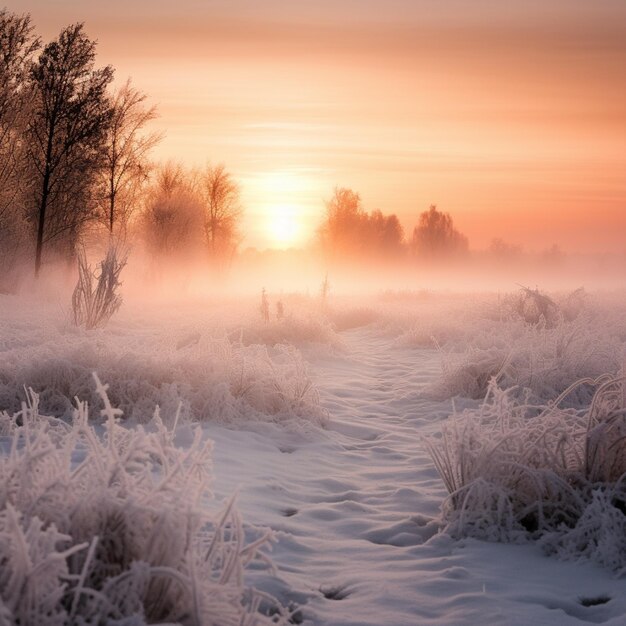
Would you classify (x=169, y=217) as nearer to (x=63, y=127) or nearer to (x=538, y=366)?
(x=63, y=127)

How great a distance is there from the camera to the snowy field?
247 centimetres

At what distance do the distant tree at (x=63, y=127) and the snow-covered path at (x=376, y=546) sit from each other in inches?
697

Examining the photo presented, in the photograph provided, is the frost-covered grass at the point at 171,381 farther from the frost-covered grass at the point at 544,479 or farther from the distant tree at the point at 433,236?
the distant tree at the point at 433,236

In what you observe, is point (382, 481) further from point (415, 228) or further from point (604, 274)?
point (604, 274)

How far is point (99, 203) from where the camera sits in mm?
26734

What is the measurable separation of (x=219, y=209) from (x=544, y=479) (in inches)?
1619

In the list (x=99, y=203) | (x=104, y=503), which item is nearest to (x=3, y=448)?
(x=104, y=503)

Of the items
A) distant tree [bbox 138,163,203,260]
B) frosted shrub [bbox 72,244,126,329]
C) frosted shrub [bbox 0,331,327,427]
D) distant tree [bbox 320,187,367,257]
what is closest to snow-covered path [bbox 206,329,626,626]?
frosted shrub [bbox 0,331,327,427]

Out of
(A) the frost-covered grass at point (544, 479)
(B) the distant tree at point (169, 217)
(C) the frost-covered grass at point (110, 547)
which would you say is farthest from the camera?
(B) the distant tree at point (169, 217)

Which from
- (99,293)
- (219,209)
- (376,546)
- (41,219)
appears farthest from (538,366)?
(219,209)

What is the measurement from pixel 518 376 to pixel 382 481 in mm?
3602

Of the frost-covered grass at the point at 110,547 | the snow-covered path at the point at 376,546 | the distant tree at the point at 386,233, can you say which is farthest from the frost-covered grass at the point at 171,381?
the distant tree at the point at 386,233

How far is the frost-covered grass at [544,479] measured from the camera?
3794mm

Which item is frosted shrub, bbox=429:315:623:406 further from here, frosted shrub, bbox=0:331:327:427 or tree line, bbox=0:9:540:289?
tree line, bbox=0:9:540:289
